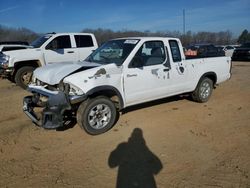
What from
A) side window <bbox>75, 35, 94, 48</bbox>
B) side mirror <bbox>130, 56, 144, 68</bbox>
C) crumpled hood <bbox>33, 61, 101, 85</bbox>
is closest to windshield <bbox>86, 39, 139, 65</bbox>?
side mirror <bbox>130, 56, 144, 68</bbox>

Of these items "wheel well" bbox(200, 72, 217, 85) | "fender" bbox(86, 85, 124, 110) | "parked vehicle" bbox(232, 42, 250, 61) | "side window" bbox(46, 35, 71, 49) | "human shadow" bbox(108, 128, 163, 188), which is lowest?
"human shadow" bbox(108, 128, 163, 188)

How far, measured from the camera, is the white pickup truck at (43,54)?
955 cm

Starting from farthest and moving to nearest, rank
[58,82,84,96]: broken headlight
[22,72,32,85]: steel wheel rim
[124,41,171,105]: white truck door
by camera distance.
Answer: [22,72,32,85]: steel wheel rim, [124,41,171,105]: white truck door, [58,82,84,96]: broken headlight

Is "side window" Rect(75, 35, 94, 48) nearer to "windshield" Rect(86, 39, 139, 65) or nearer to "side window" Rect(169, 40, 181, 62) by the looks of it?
"windshield" Rect(86, 39, 139, 65)

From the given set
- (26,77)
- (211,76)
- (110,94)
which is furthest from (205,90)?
(26,77)

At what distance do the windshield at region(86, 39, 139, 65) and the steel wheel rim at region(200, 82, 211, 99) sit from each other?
264 centimetres

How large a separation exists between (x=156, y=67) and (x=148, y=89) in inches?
21.1

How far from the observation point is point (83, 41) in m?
11.4

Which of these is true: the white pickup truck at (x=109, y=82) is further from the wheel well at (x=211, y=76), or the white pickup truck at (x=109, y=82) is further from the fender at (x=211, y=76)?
the wheel well at (x=211, y=76)

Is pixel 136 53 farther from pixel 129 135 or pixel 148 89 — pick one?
pixel 129 135

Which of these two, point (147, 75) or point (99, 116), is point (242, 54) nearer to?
point (147, 75)

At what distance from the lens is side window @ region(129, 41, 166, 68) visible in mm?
5816

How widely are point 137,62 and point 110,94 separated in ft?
2.94

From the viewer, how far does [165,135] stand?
16.8 feet
